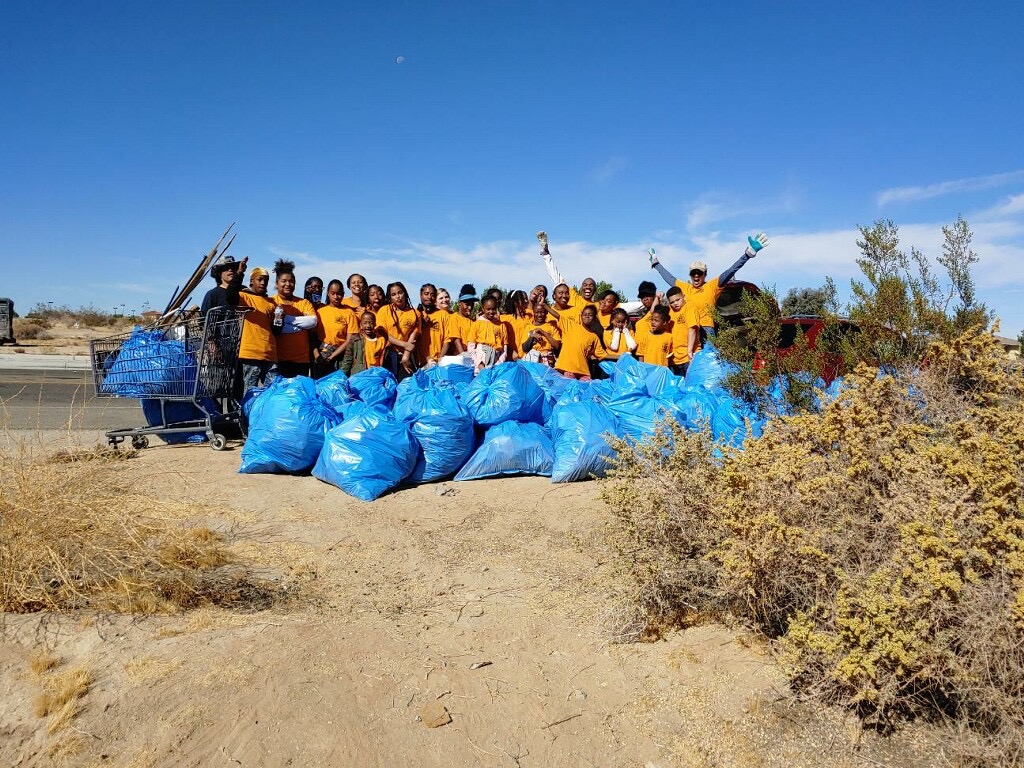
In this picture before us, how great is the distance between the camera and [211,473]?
5438mm

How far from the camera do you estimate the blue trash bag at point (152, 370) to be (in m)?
6.11

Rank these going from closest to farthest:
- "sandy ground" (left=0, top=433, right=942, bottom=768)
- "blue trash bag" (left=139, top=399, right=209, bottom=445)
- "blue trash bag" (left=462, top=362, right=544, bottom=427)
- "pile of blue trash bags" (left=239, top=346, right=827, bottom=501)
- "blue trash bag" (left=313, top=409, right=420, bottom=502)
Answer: "sandy ground" (left=0, top=433, right=942, bottom=768)
"blue trash bag" (left=313, top=409, right=420, bottom=502)
"pile of blue trash bags" (left=239, top=346, right=827, bottom=501)
"blue trash bag" (left=462, top=362, right=544, bottom=427)
"blue trash bag" (left=139, top=399, right=209, bottom=445)

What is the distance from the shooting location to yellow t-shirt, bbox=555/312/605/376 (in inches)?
270

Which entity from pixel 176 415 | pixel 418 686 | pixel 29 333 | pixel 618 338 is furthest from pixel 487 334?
pixel 29 333

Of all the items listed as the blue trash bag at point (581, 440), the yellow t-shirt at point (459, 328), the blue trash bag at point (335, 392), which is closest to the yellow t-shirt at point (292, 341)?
the blue trash bag at point (335, 392)

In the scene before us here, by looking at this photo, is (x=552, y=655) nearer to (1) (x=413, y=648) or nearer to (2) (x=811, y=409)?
(1) (x=413, y=648)

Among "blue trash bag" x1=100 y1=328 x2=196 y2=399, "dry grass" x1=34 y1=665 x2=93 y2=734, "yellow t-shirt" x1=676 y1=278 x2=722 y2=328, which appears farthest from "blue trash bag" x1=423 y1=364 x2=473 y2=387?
"dry grass" x1=34 y1=665 x2=93 y2=734

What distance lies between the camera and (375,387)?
5.86 meters

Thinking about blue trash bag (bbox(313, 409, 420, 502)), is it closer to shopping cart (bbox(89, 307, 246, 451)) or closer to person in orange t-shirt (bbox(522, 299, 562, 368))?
shopping cart (bbox(89, 307, 246, 451))

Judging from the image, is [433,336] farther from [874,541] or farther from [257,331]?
[874,541]

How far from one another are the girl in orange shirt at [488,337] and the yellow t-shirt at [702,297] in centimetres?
185

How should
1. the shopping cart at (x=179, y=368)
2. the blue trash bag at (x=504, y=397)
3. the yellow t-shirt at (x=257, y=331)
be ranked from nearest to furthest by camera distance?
the blue trash bag at (x=504, y=397), the shopping cart at (x=179, y=368), the yellow t-shirt at (x=257, y=331)

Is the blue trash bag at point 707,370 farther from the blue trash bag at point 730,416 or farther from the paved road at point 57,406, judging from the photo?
the paved road at point 57,406

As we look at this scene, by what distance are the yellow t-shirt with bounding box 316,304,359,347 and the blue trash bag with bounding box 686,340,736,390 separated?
323 cm
